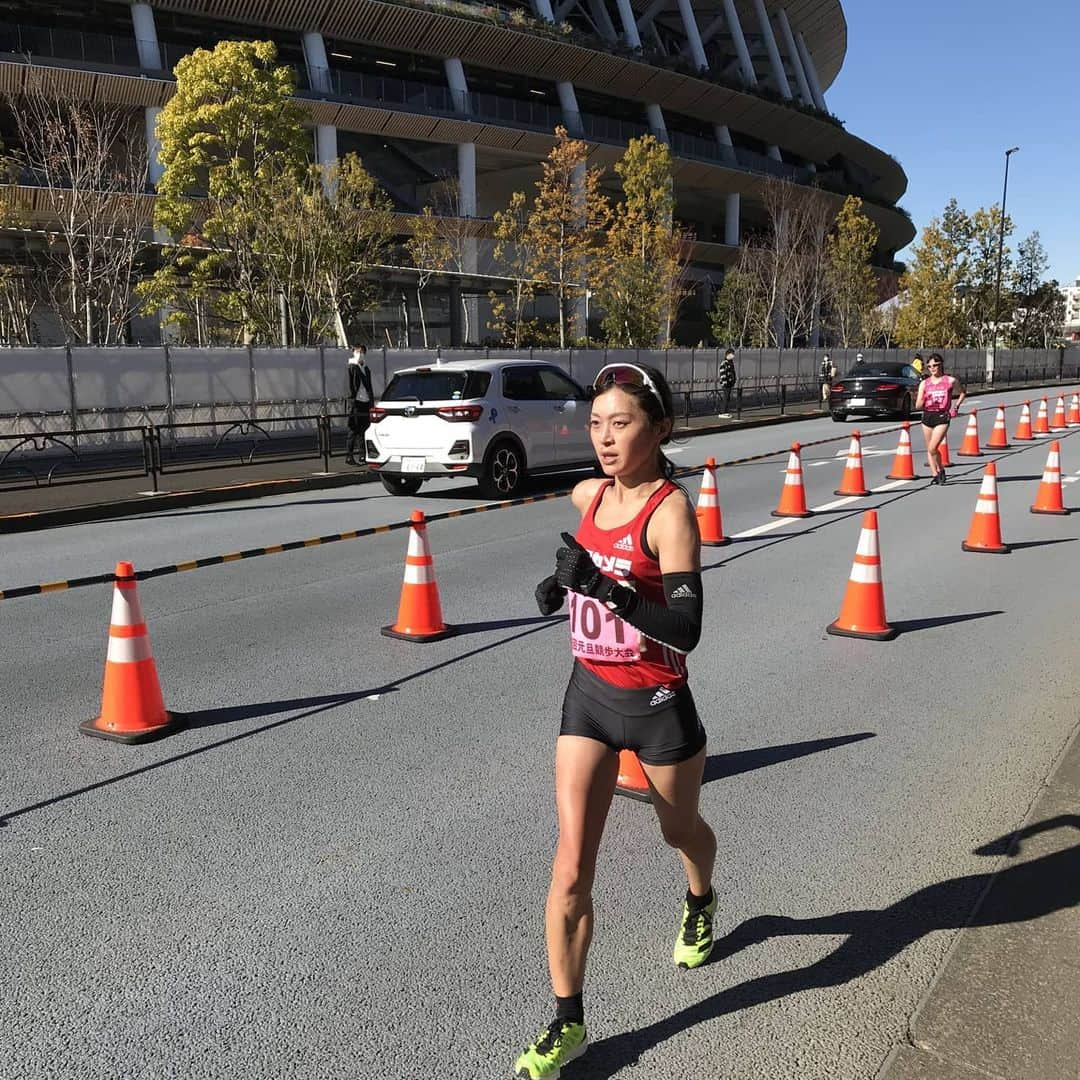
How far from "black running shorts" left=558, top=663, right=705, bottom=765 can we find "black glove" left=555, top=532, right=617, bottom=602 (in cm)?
33

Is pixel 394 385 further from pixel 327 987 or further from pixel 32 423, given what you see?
pixel 327 987

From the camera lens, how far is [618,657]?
9.14 ft

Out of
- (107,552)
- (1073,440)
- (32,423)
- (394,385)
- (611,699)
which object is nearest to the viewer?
(611,699)

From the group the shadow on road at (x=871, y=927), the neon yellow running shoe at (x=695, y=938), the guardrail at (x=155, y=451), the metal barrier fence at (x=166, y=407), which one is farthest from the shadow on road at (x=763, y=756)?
the metal barrier fence at (x=166, y=407)

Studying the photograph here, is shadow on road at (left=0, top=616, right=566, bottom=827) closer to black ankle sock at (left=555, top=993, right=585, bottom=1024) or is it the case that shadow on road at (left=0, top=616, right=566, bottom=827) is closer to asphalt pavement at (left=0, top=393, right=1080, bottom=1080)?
asphalt pavement at (left=0, top=393, right=1080, bottom=1080)

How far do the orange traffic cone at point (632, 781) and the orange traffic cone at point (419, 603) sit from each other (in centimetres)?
275

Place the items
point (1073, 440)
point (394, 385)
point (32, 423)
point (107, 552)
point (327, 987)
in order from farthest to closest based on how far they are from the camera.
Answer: point (1073, 440), point (32, 423), point (394, 385), point (107, 552), point (327, 987)

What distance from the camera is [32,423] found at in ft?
64.5

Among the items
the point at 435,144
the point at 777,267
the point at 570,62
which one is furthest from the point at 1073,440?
the point at 435,144

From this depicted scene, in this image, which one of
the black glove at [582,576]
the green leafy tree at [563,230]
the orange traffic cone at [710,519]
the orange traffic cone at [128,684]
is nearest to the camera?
the black glove at [582,576]

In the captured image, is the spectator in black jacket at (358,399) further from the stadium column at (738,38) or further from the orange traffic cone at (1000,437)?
the stadium column at (738,38)

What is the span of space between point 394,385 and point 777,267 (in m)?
43.6

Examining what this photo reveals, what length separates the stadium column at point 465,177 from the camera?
49656 millimetres

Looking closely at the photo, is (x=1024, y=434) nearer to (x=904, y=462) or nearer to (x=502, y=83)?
(x=904, y=462)
